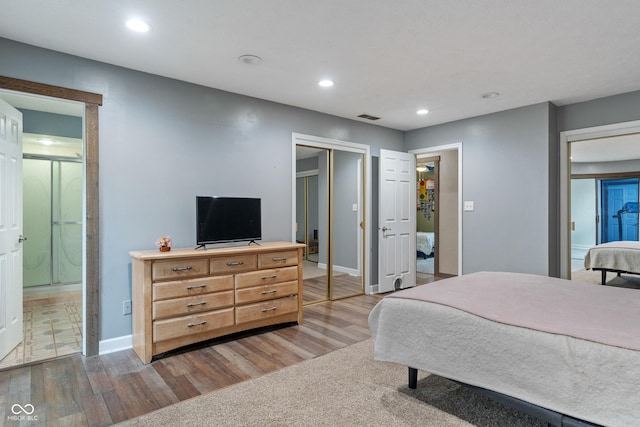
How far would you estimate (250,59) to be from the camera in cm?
287

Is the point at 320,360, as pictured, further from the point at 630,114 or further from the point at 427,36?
the point at 630,114

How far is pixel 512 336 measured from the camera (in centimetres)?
166

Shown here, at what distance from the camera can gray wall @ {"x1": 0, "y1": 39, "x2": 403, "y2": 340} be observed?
2906 mm

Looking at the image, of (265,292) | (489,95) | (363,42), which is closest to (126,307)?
(265,292)

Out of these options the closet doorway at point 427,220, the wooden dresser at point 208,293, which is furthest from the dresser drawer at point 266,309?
the closet doorway at point 427,220

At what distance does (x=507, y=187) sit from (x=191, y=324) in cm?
387

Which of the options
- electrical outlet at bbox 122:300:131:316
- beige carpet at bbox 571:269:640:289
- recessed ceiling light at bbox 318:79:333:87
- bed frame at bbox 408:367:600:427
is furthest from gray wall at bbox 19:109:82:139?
beige carpet at bbox 571:269:640:289

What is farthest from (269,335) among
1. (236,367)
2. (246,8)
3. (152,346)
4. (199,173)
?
(246,8)

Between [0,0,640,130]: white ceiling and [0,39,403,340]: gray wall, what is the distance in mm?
154

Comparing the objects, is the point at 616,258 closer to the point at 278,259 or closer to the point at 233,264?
the point at 278,259

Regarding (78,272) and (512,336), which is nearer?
(512,336)

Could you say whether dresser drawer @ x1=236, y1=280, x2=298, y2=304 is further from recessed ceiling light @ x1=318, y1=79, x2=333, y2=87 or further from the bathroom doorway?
the bathroom doorway

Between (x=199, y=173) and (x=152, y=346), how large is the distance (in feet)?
5.25

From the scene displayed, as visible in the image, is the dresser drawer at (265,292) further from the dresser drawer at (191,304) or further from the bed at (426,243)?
the bed at (426,243)
